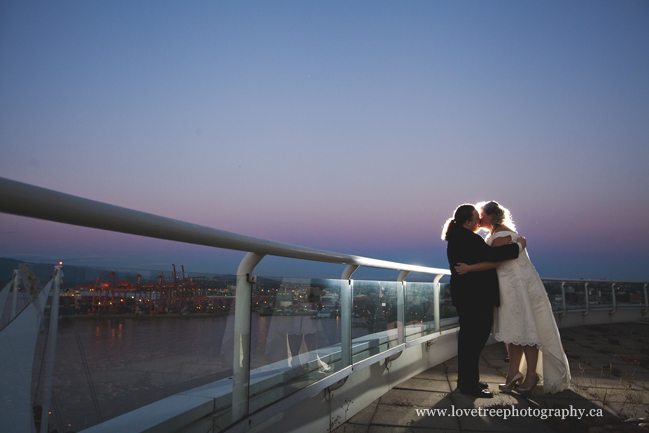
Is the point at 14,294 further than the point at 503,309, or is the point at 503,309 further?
the point at 503,309

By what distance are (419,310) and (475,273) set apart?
3.27ft

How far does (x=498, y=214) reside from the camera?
4438mm

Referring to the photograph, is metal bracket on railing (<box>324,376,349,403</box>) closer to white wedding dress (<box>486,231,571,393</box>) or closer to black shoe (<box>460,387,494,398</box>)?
black shoe (<box>460,387,494,398</box>)

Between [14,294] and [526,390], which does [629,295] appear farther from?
[14,294]

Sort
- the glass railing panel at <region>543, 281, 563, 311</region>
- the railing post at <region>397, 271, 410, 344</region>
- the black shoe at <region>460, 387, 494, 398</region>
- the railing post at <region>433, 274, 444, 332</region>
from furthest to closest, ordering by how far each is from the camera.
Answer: the glass railing panel at <region>543, 281, 563, 311</region> → the railing post at <region>433, 274, 444, 332</region> → the railing post at <region>397, 271, 410, 344</region> → the black shoe at <region>460, 387, 494, 398</region>

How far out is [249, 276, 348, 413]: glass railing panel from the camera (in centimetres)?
186

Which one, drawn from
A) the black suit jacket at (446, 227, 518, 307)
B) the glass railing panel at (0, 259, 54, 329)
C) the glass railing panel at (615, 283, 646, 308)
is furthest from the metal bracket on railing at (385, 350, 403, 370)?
the glass railing panel at (615, 283, 646, 308)

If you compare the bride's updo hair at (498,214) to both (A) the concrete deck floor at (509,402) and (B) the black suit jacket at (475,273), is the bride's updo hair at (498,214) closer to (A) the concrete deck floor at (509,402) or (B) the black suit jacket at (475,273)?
(B) the black suit jacket at (475,273)

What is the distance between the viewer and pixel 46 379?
97 centimetres

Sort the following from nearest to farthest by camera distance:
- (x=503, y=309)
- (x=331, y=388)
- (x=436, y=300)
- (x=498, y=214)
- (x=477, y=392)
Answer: (x=331, y=388), (x=477, y=392), (x=503, y=309), (x=498, y=214), (x=436, y=300)

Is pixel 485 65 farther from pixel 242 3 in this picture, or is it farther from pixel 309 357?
pixel 309 357

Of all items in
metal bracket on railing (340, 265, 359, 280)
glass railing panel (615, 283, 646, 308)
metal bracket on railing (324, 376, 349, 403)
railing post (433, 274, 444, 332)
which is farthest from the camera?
glass railing panel (615, 283, 646, 308)

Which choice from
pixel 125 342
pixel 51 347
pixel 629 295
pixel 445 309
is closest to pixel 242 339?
pixel 125 342

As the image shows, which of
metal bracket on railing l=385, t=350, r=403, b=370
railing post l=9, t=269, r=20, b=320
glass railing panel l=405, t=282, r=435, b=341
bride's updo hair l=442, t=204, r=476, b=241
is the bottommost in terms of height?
metal bracket on railing l=385, t=350, r=403, b=370
